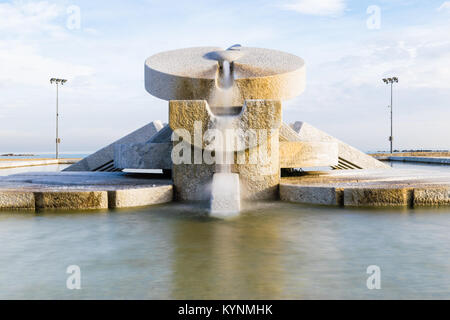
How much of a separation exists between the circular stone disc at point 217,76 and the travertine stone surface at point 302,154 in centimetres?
126

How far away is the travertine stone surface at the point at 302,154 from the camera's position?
894cm

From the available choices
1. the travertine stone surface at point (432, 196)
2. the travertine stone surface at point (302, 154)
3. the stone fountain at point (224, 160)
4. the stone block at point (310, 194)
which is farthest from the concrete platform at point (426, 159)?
the stone block at point (310, 194)

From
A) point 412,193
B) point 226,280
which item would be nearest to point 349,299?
point 226,280

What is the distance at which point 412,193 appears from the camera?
6867 millimetres

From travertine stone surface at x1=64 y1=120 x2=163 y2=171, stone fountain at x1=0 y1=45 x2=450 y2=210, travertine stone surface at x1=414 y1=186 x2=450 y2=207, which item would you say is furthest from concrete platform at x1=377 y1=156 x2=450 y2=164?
travertine stone surface at x1=414 y1=186 x2=450 y2=207

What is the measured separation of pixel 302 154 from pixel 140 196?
3736 millimetres

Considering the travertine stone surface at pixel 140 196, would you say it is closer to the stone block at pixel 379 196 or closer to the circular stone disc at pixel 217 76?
the circular stone disc at pixel 217 76

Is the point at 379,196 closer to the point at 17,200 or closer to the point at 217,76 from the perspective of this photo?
the point at 217,76

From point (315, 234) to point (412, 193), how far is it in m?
2.74

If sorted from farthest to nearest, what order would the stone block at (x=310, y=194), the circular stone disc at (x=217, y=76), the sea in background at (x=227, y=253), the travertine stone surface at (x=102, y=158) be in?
the travertine stone surface at (x=102, y=158) → the circular stone disc at (x=217, y=76) → the stone block at (x=310, y=194) → the sea in background at (x=227, y=253)

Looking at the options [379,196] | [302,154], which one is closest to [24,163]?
[302,154]

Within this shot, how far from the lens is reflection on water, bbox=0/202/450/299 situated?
318 centimetres

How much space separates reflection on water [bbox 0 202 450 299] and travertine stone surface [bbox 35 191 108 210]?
1.40 feet

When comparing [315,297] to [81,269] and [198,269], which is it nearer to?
[198,269]
